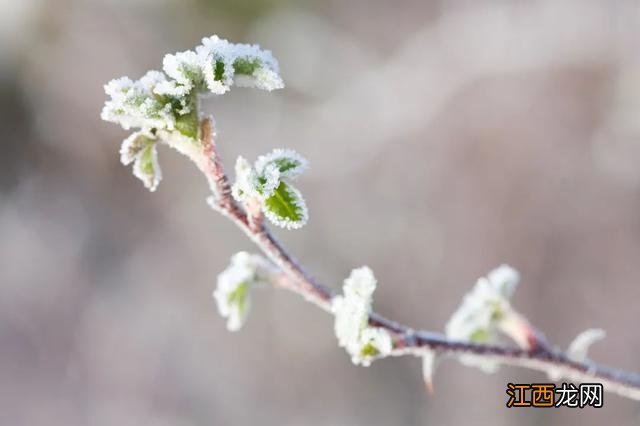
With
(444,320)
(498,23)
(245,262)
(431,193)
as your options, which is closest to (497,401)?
(444,320)

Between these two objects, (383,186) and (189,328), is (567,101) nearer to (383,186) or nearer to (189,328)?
(383,186)

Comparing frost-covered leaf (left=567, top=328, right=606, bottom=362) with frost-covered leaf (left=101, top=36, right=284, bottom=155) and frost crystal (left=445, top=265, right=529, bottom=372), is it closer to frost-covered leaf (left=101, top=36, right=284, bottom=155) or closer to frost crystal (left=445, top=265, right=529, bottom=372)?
frost crystal (left=445, top=265, right=529, bottom=372)

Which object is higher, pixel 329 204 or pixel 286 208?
pixel 329 204

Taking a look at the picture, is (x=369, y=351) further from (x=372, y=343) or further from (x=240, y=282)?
(x=240, y=282)

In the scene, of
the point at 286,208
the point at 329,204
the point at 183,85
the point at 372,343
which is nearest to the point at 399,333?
the point at 372,343

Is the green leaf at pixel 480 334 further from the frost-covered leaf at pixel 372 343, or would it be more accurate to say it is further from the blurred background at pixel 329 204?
the blurred background at pixel 329 204
